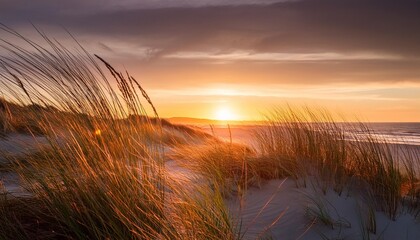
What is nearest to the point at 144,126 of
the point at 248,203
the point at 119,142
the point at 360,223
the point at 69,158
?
the point at 119,142

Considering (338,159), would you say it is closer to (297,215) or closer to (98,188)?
(297,215)

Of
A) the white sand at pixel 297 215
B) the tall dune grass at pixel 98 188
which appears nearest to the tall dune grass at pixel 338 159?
the white sand at pixel 297 215

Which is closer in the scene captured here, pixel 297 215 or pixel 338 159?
pixel 297 215

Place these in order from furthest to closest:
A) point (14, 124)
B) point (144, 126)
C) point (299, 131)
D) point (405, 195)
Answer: point (14, 124), point (299, 131), point (405, 195), point (144, 126)

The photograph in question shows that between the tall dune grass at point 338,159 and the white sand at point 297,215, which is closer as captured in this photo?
the white sand at point 297,215

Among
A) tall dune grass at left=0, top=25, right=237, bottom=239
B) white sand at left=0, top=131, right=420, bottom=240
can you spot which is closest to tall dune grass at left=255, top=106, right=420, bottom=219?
white sand at left=0, top=131, right=420, bottom=240

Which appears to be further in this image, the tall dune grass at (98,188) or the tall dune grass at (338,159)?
the tall dune grass at (338,159)

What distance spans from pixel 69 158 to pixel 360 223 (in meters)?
2.41

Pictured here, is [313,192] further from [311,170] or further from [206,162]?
[206,162]

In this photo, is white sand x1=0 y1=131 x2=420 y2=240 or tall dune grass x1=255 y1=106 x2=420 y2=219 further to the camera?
tall dune grass x1=255 y1=106 x2=420 y2=219

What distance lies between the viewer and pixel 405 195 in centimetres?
378

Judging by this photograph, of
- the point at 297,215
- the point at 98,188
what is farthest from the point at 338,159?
the point at 98,188

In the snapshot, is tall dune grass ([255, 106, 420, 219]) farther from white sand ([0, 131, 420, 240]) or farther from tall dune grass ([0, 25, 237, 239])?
tall dune grass ([0, 25, 237, 239])

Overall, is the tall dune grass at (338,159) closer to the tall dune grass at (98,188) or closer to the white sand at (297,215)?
the white sand at (297,215)
